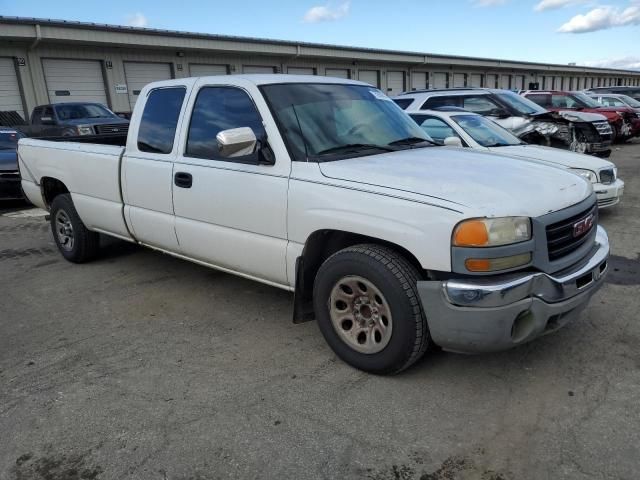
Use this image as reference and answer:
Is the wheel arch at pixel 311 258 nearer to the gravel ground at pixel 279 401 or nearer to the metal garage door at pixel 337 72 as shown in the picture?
the gravel ground at pixel 279 401

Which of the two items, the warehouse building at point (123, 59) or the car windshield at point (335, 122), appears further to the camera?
the warehouse building at point (123, 59)

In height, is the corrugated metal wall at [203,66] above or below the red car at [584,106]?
above

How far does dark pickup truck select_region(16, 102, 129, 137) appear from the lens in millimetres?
14336

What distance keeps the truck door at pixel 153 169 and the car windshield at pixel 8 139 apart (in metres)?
7.58

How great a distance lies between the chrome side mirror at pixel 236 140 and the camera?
330 cm

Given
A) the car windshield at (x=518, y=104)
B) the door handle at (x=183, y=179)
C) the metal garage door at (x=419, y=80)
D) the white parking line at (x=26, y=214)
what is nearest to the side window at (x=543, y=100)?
the car windshield at (x=518, y=104)

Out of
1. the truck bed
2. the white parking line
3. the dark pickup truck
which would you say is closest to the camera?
the truck bed

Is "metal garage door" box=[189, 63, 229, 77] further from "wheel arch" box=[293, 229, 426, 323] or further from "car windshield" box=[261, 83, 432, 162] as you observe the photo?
"wheel arch" box=[293, 229, 426, 323]

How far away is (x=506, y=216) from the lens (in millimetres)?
2740

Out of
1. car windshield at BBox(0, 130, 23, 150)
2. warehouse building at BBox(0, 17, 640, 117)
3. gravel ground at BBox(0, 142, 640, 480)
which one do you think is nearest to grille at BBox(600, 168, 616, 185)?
gravel ground at BBox(0, 142, 640, 480)

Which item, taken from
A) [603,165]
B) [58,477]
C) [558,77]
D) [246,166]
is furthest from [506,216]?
[558,77]

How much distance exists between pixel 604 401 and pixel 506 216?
121cm

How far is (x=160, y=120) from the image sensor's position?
14.7ft

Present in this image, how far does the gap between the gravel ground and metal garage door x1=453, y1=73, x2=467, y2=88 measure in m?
39.2
